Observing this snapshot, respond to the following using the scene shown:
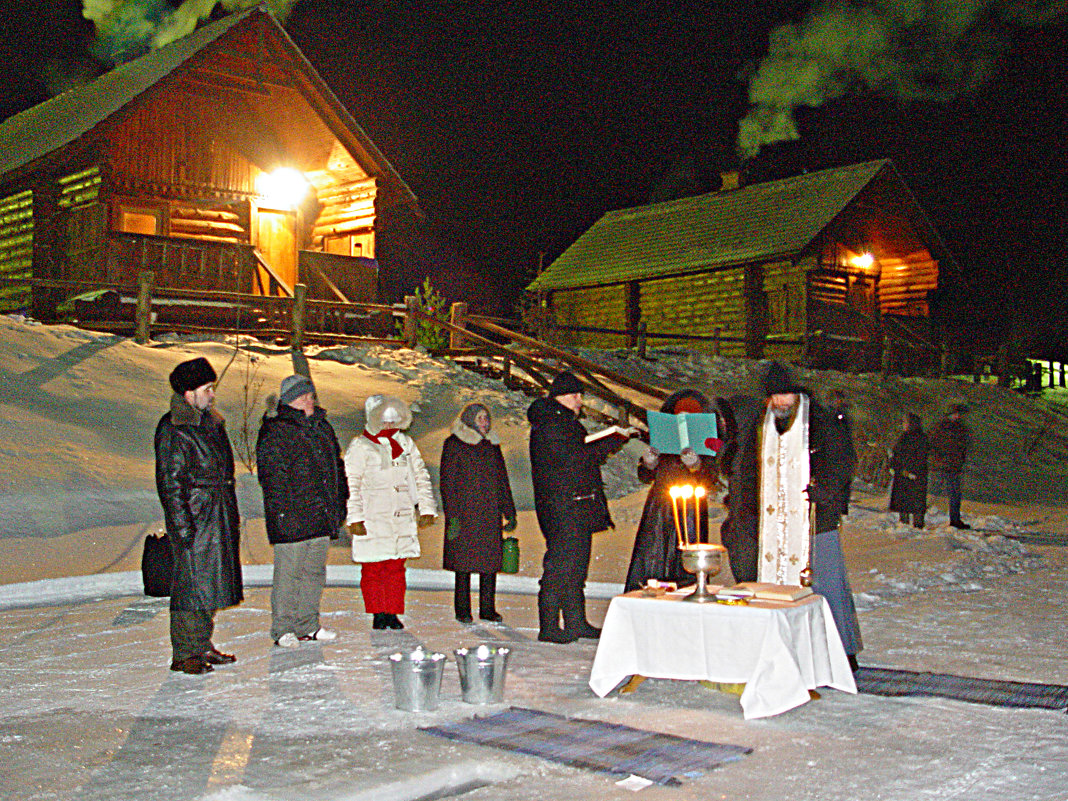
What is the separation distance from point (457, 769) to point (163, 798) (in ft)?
3.77

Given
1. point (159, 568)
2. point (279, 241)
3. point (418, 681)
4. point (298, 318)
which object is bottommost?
point (418, 681)

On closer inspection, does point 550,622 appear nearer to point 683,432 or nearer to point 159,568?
point 683,432

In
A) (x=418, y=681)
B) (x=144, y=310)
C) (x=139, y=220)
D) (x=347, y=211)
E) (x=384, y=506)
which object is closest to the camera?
(x=418, y=681)

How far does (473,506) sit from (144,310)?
1151cm

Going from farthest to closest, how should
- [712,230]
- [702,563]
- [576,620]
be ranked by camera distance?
[712,230], [576,620], [702,563]

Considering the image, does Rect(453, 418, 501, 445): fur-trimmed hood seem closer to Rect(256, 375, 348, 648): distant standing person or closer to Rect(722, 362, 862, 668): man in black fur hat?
Rect(256, 375, 348, 648): distant standing person

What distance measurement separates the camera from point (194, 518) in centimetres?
664

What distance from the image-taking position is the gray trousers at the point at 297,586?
7454mm

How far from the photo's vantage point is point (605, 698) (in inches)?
241

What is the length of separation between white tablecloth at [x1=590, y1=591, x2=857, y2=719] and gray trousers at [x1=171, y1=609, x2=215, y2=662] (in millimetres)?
2298

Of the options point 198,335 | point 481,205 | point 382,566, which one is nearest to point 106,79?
point 198,335

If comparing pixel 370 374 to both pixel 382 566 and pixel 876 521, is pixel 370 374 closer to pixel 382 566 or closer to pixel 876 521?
pixel 876 521

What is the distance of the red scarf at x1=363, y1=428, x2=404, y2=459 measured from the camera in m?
8.13

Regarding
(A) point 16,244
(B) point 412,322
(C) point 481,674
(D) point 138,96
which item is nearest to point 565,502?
(C) point 481,674
